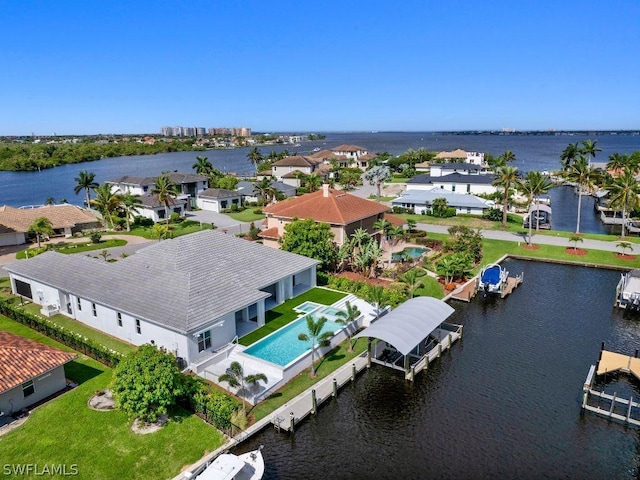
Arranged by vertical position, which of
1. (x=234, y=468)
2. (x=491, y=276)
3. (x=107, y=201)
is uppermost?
(x=107, y=201)

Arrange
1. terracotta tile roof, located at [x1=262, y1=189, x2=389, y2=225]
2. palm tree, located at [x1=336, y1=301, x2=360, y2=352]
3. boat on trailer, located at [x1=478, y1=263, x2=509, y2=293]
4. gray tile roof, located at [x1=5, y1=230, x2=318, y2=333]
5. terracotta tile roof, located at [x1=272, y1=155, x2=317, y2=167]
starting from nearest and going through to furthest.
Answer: gray tile roof, located at [x1=5, y1=230, x2=318, y2=333] → palm tree, located at [x1=336, y1=301, x2=360, y2=352] → boat on trailer, located at [x1=478, y1=263, x2=509, y2=293] → terracotta tile roof, located at [x1=262, y1=189, x2=389, y2=225] → terracotta tile roof, located at [x1=272, y1=155, x2=317, y2=167]

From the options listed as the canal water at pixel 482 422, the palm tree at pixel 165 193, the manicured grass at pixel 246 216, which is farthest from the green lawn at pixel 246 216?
the canal water at pixel 482 422

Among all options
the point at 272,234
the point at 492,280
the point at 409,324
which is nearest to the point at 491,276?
the point at 492,280

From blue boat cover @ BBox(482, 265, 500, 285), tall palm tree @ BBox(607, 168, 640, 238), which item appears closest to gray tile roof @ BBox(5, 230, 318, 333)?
blue boat cover @ BBox(482, 265, 500, 285)

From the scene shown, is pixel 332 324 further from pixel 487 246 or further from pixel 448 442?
pixel 487 246

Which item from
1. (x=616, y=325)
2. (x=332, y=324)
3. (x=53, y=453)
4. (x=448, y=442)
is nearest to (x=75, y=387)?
(x=53, y=453)

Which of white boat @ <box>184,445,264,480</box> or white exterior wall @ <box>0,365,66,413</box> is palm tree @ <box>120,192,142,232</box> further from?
white boat @ <box>184,445,264,480</box>

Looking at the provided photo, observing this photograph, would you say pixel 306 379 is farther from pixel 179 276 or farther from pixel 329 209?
pixel 329 209
